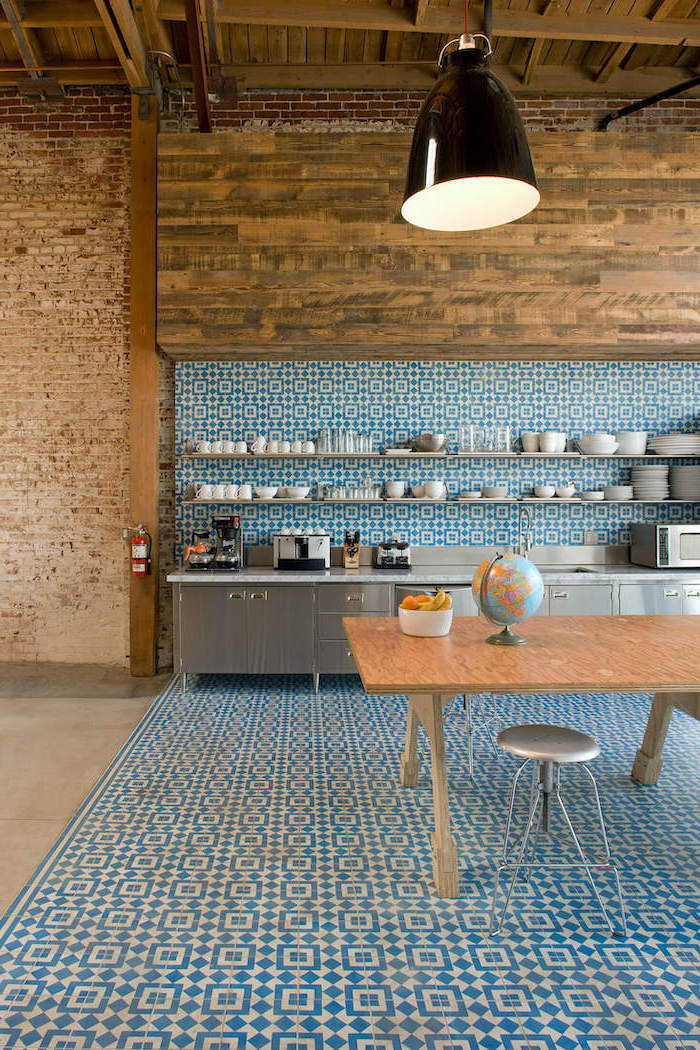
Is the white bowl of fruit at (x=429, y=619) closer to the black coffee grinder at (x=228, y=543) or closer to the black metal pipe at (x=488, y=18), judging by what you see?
the black metal pipe at (x=488, y=18)

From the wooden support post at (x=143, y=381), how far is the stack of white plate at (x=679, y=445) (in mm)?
4136

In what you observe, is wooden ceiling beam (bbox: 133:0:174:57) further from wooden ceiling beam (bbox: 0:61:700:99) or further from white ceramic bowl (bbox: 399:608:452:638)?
white ceramic bowl (bbox: 399:608:452:638)

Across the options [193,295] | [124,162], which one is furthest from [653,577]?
[124,162]

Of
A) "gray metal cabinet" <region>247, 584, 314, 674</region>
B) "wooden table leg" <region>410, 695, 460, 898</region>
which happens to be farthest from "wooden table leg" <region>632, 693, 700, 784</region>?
"gray metal cabinet" <region>247, 584, 314, 674</region>

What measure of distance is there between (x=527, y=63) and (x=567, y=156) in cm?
111

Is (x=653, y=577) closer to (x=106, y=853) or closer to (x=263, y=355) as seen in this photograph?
(x=263, y=355)

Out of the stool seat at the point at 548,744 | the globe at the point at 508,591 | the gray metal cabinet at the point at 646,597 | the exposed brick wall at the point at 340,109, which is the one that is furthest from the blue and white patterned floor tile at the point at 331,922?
the exposed brick wall at the point at 340,109

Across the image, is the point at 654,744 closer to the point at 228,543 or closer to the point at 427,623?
the point at 427,623

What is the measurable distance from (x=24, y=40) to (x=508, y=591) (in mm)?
Result: 5435

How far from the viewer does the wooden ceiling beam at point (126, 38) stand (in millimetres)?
4652

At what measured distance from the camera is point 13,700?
210 inches

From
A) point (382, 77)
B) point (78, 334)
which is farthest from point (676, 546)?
point (78, 334)

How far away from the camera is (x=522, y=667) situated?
2.63 metres

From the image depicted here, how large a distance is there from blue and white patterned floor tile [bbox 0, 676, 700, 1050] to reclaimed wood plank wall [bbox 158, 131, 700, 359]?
305 cm
